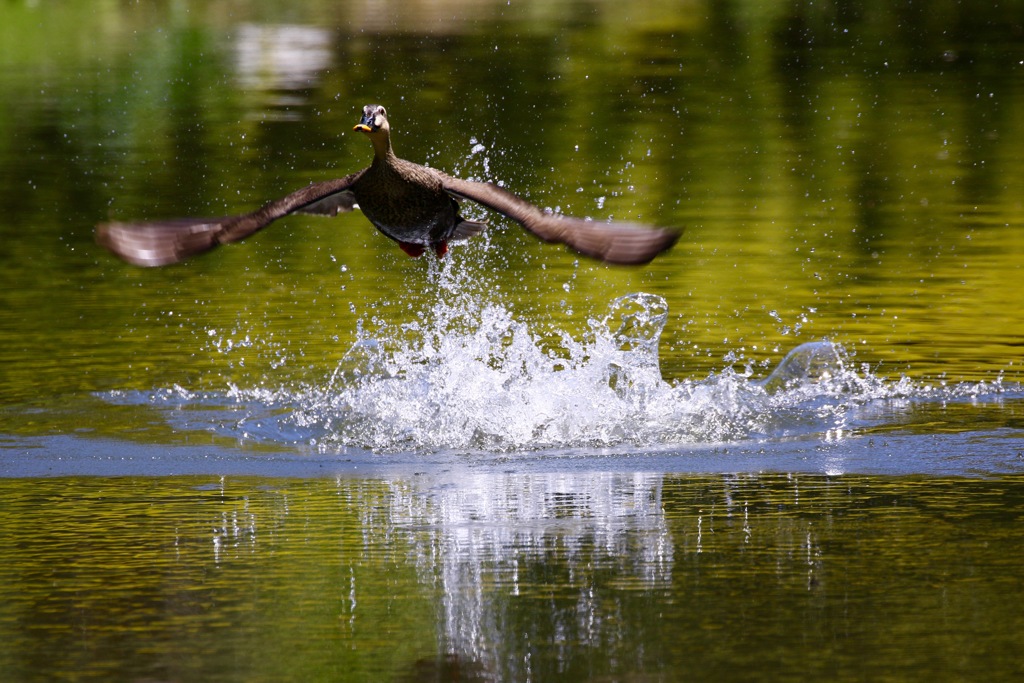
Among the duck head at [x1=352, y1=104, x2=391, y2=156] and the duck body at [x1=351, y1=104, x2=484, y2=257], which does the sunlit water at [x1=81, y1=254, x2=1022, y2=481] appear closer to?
the duck body at [x1=351, y1=104, x2=484, y2=257]

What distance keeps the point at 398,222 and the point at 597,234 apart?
214 centimetres

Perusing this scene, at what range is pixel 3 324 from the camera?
1316cm

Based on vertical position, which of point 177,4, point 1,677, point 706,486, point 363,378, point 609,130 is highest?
point 177,4

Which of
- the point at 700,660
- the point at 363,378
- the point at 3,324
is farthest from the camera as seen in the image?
the point at 3,324

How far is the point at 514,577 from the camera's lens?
682 cm

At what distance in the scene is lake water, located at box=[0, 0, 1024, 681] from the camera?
628 cm

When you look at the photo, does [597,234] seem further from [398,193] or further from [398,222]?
[398,222]

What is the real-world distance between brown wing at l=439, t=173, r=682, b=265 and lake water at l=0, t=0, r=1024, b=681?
44.0 inches

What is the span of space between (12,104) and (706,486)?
62.9 ft

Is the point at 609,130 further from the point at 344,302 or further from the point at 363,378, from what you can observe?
the point at 363,378

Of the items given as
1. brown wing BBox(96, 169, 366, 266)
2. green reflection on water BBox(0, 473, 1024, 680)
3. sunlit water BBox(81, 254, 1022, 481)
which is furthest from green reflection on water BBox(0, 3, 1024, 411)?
green reflection on water BBox(0, 473, 1024, 680)

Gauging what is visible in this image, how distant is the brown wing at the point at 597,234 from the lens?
25.5 ft

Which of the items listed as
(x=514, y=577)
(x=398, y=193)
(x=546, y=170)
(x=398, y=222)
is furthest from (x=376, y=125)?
(x=546, y=170)

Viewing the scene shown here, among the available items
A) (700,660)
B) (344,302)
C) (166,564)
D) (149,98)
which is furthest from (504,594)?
(149,98)
